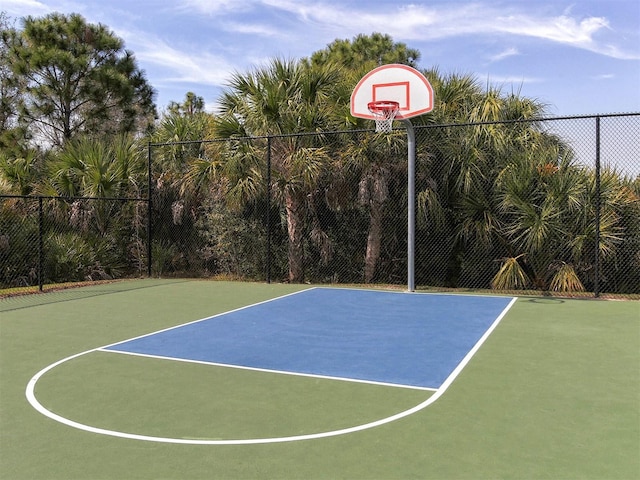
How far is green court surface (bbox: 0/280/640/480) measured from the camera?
291 cm

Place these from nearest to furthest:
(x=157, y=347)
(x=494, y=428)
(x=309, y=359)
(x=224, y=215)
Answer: (x=494, y=428) → (x=309, y=359) → (x=157, y=347) → (x=224, y=215)

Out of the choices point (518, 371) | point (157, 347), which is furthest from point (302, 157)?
point (518, 371)

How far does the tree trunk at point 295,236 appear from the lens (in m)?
11.0

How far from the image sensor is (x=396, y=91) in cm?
986

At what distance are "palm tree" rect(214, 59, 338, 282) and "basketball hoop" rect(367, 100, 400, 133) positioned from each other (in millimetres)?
1367

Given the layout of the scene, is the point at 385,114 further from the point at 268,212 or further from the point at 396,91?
the point at 268,212

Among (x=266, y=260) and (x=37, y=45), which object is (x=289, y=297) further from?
(x=37, y=45)

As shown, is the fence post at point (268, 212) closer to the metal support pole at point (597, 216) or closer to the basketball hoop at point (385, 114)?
the basketball hoop at point (385, 114)

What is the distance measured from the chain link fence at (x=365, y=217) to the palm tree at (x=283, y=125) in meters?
0.04

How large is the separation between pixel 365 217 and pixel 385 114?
2242 mm

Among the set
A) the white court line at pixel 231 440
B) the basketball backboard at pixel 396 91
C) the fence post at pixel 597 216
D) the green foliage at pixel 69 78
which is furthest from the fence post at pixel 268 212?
the green foliage at pixel 69 78

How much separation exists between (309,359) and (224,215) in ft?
23.7

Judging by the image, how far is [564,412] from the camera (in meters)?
3.69

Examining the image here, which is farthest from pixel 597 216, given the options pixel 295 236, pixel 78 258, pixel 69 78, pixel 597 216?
→ pixel 69 78
